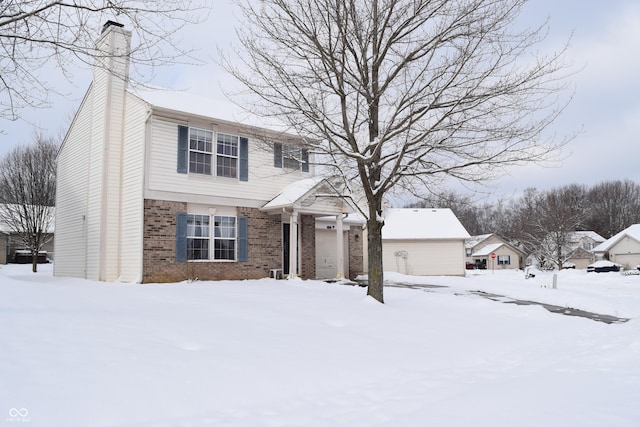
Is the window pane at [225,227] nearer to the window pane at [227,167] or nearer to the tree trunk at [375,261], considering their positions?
the window pane at [227,167]

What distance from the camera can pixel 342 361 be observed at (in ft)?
19.8

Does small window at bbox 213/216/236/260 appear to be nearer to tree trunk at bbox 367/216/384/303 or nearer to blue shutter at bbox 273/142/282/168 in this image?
blue shutter at bbox 273/142/282/168

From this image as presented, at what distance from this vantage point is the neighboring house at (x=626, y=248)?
44375mm

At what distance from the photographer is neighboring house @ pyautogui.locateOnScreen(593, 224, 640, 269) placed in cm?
4438

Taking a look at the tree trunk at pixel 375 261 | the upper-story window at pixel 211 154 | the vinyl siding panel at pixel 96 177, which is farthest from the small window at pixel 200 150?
the tree trunk at pixel 375 261

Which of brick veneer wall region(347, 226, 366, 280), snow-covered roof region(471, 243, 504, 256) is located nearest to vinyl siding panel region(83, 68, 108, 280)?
brick veneer wall region(347, 226, 366, 280)

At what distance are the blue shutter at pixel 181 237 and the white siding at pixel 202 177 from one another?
81cm

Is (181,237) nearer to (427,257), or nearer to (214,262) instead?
(214,262)

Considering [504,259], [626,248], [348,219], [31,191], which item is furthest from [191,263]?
[504,259]

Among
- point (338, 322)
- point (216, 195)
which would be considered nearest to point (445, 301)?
point (338, 322)

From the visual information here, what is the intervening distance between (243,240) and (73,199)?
271 inches

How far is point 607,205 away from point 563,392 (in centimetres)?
7320

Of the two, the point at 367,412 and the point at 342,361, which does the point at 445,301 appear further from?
the point at 367,412

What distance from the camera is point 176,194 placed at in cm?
1438
